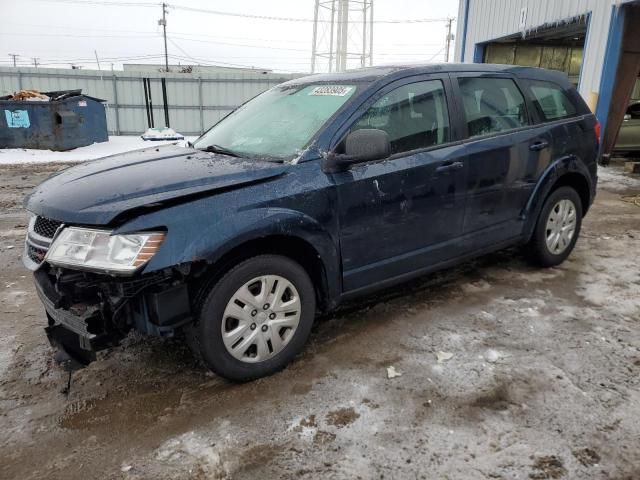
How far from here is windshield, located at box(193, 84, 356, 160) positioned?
10.1 ft

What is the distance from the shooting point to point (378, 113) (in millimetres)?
3213

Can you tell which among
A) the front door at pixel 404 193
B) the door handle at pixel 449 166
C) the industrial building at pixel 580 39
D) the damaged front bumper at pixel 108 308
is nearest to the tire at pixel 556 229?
the front door at pixel 404 193

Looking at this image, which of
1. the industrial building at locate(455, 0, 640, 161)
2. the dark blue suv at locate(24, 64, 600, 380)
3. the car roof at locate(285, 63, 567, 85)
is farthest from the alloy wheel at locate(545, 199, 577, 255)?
the industrial building at locate(455, 0, 640, 161)

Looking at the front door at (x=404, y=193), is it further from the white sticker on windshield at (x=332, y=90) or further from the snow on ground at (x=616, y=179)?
the snow on ground at (x=616, y=179)

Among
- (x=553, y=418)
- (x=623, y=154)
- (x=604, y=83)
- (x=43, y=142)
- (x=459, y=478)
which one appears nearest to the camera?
(x=459, y=478)

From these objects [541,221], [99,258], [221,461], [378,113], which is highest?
[378,113]

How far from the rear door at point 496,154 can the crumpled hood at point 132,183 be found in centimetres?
160

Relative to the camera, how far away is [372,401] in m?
2.66

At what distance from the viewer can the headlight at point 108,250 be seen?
2320 millimetres

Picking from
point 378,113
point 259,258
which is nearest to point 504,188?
point 378,113

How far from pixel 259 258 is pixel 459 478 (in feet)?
4.63

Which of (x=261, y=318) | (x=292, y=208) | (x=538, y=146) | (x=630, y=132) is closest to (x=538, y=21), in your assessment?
(x=630, y=132)

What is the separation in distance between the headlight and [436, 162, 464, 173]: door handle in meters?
1.93

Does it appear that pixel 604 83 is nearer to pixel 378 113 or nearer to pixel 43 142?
pixel 378 113
